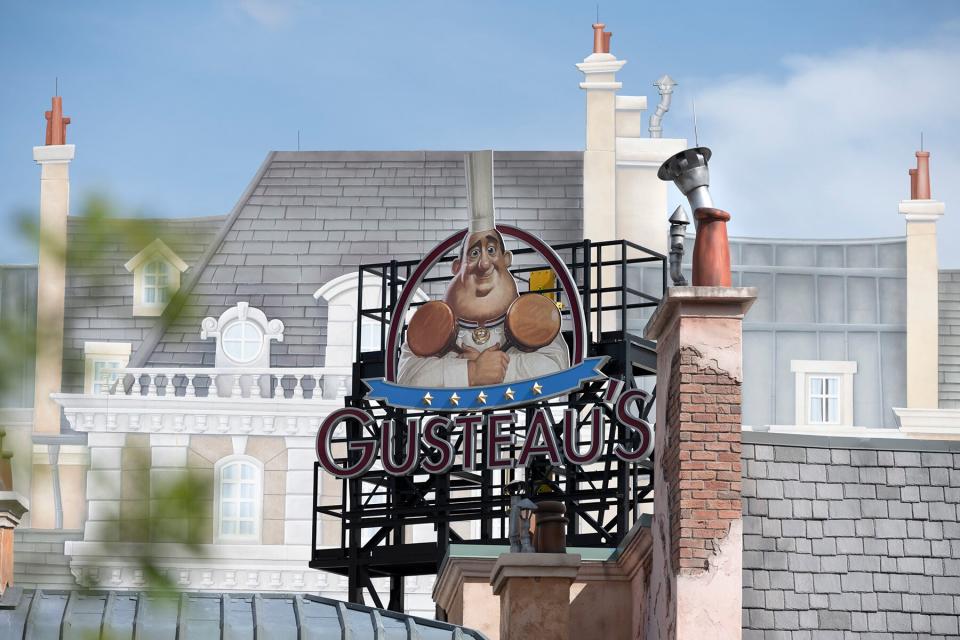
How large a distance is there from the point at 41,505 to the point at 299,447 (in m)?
6.76

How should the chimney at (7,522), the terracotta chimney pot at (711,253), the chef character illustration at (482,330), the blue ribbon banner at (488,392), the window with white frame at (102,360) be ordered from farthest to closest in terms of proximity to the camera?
the window with white frame at (102,360) < the chef character illustration at (482,330) < the blue ribbon banner at (488,392) < the chimney at (7,522) < the terracotta chimney pot at (711,253)

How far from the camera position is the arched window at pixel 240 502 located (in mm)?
43688

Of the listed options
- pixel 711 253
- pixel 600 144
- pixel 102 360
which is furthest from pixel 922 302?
pixel 711 253

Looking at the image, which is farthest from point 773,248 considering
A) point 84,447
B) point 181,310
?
point 181,310

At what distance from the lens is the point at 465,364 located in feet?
90.5

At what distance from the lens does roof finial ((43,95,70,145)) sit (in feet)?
159

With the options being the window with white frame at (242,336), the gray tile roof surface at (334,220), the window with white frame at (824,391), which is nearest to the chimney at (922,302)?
the window with white frame at (824,391)

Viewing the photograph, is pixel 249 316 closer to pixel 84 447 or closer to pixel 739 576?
pixel 84 447

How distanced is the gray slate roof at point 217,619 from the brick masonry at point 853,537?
410cm

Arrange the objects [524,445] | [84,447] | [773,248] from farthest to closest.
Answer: [773,248] → [84,447] → [524,445]

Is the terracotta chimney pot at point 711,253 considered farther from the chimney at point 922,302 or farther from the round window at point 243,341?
the chimney at point 922,302

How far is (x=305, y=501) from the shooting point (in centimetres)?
4353

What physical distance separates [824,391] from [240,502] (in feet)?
51.9

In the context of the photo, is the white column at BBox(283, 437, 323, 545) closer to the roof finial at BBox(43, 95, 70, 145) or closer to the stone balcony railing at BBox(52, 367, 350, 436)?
the stone balcony railing at BBox(52, 367, 350, 436)
